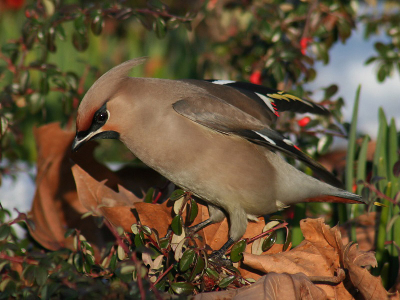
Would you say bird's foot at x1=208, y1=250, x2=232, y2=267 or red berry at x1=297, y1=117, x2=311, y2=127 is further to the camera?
red berry at x1=297, y1=117, x2=311, y2=127

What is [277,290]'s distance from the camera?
1368 mm

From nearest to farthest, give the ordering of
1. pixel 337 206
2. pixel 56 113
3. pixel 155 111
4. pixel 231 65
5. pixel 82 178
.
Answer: pixel 155 111 < pixel 82 178 < pixel 337 206 < pixel 231 65 < pixel 56 113

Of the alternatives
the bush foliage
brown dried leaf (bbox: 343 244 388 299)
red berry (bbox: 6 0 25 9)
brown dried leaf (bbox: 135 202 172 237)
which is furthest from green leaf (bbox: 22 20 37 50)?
red berry (bbox: 6 0 25 9)

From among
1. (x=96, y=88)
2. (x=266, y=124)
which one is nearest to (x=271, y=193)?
(x=266, y=124)

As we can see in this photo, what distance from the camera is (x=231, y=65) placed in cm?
274

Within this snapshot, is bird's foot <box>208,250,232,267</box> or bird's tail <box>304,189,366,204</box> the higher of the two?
bird's tail <box>304,189,366,204</box>

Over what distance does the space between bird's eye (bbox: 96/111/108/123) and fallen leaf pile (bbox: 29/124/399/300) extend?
26 centimetres

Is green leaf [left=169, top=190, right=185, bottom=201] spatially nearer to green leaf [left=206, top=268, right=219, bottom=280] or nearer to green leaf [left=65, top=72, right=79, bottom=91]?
green leaf [left=206, top=268, right=219, bottom=280]

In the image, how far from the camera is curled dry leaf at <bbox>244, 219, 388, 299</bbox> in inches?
60.0

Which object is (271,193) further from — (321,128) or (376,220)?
(321,128)

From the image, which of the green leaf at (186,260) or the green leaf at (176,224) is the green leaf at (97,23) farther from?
the green leaf at (186,260)

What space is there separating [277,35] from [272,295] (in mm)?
1368

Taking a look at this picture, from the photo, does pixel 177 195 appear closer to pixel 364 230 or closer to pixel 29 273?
pixel 29 273

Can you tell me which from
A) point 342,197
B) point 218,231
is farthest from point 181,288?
point 342,197
